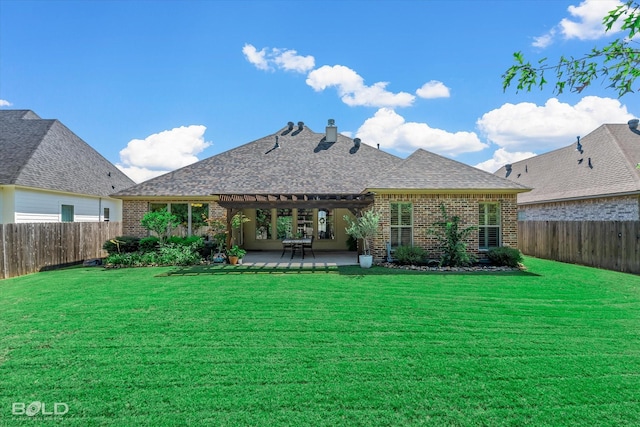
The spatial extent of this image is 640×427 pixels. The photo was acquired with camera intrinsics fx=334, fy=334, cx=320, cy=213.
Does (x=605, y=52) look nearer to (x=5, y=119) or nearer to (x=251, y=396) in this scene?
(x=251, y=396)

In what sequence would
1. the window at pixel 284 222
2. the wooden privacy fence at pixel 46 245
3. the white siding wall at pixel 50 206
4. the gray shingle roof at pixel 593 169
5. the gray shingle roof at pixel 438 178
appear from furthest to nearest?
the window at pixel 284 222 → the gray shingle roof at pixel 593 169 → the white siding wall at pixel 50 206 → the gray shingle roof at pixel 438 178 → the wooden privacy fence at pixel 46 245

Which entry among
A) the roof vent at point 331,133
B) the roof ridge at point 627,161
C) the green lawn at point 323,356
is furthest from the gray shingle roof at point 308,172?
the green lawn at point 323,356

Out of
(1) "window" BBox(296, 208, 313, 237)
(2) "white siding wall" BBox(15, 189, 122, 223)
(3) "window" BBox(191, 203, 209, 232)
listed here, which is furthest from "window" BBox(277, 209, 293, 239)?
(2) "white siding wall" BBox(15, 189, 122, 223)

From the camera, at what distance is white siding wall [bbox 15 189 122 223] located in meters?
13.3

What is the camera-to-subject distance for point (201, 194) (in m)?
15.4

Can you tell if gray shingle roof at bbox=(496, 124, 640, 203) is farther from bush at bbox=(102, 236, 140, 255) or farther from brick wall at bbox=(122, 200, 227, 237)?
bush at bbox=(102, 236, 140, 255)

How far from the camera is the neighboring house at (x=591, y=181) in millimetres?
13891

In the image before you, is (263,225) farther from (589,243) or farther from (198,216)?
(589,243)

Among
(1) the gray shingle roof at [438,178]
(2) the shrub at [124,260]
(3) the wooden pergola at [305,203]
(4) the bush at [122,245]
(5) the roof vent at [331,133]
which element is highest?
(5) the roof vent at [331,133]

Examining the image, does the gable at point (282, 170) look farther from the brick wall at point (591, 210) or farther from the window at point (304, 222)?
the brick wall at point (591, 210)

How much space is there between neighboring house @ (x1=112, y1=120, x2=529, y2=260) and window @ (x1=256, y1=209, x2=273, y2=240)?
0.18 feet

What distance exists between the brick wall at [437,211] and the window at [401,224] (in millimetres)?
202

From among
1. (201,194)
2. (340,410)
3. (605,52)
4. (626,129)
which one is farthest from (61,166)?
(626,129)

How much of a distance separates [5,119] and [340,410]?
77.9 ft
